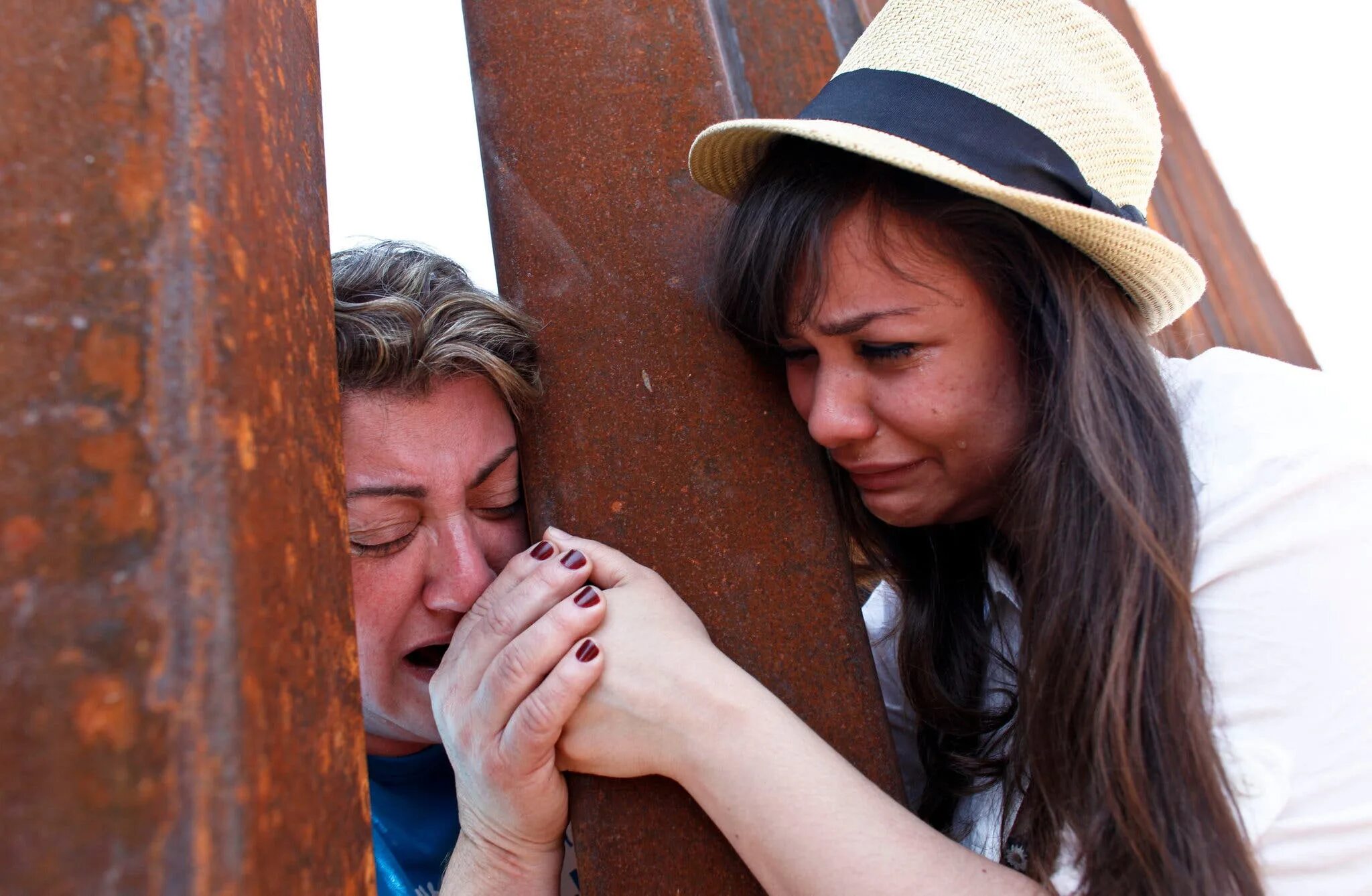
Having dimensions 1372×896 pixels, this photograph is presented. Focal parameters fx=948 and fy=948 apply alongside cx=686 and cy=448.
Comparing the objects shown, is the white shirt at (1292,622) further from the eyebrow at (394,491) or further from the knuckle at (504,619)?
the eyebrow at (394,491)

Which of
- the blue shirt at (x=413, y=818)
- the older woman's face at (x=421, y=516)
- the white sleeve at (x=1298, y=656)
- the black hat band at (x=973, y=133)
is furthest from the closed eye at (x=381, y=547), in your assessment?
the white sleeve at (x=1298, y=656)

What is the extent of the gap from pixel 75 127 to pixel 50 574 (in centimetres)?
31

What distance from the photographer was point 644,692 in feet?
4.26

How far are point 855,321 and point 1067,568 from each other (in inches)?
18.8

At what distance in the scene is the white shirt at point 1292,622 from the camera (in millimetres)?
1152

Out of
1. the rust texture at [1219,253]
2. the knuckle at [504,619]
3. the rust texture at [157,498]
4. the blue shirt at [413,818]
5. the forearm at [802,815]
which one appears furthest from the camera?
the rust texture at [1219,253]

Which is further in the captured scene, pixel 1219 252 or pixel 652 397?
pixel 1219 252

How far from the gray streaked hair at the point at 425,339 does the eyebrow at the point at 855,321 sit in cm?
54

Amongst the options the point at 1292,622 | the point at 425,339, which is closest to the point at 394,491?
the point at 425,339

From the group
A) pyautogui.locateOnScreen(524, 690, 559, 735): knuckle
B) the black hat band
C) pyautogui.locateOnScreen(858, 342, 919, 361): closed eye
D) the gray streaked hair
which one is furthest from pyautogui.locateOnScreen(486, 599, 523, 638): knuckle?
the black hat band

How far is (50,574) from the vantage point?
1.83 feet

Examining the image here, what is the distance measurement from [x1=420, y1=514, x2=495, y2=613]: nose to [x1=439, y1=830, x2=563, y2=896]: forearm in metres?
0.40

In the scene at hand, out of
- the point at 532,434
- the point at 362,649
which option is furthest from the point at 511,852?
the point at 532,434

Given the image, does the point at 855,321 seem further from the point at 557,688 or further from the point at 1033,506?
the point at 557,688
